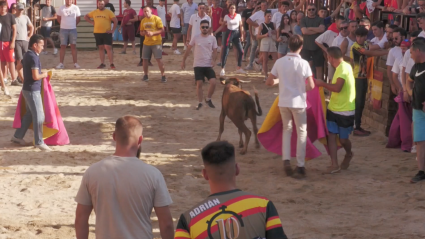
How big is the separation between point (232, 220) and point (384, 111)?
8292 mm

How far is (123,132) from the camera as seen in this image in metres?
3.72

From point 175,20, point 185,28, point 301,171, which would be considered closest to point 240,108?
point 301,171

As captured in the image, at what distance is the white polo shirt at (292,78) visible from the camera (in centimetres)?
756

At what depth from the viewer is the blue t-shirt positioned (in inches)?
343

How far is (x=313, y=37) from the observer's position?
13648 mm

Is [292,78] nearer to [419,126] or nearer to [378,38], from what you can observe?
[419,126]

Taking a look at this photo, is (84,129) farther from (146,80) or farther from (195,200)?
(146,80)

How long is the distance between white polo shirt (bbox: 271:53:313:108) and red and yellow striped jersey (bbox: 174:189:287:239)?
4745 mm

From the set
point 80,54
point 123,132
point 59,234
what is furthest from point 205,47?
point 80,54

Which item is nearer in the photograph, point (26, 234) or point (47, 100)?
point (26, 234)

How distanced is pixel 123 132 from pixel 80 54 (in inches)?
746

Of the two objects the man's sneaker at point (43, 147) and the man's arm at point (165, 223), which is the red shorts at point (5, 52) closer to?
the man's sneaker at point (43, 147)

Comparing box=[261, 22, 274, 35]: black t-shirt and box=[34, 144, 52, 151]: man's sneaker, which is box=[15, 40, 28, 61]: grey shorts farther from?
box=[34, 144, 52, 151]: man's sneaker

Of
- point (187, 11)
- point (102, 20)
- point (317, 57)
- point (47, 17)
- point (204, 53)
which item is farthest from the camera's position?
point (187, 11)
